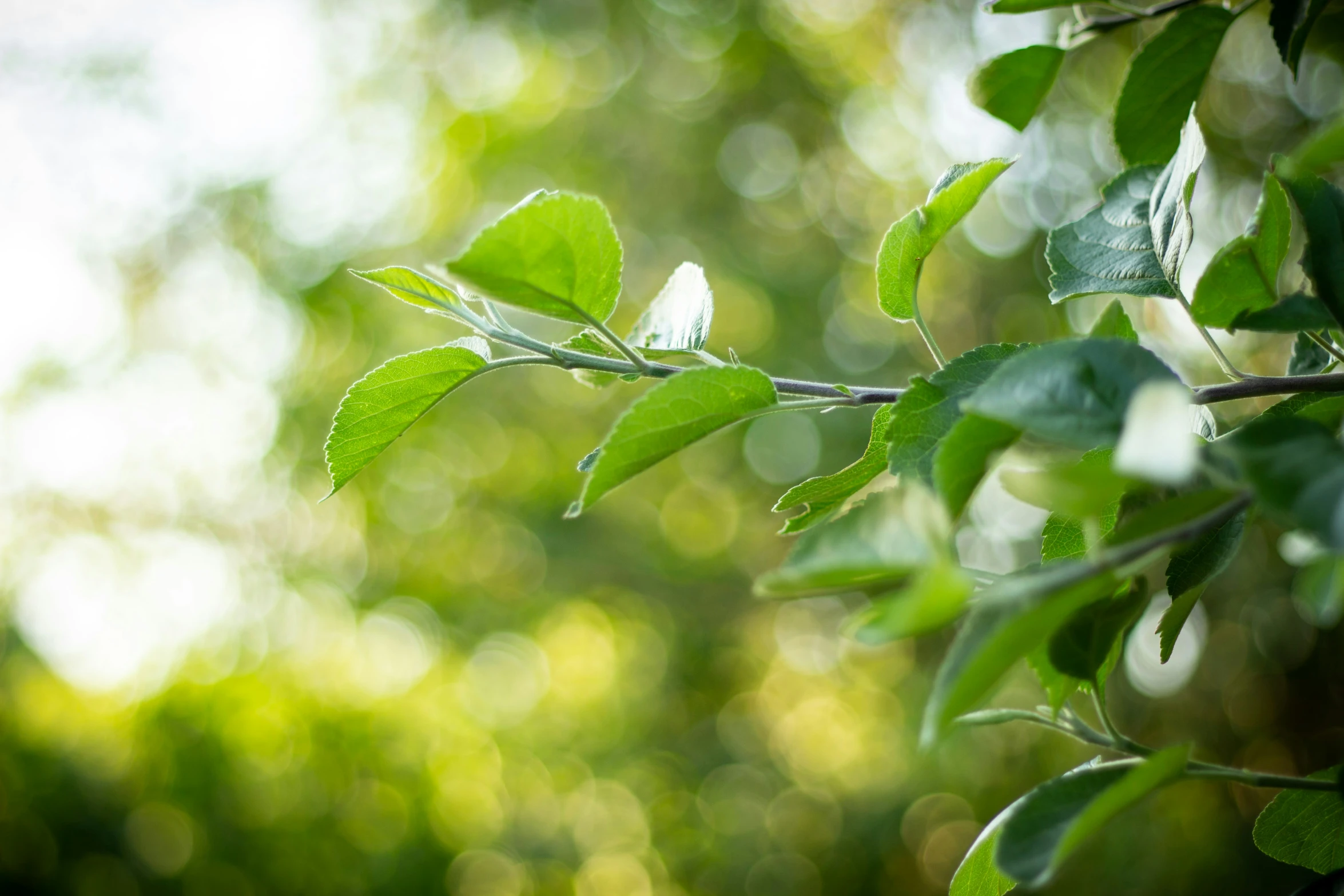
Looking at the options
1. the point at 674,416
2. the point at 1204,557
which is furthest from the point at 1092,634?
the point at 674,416

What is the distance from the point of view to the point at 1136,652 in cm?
222

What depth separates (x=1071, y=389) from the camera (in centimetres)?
24

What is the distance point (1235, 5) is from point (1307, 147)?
0.30 metres

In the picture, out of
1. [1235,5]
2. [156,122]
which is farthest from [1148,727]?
[156,122]

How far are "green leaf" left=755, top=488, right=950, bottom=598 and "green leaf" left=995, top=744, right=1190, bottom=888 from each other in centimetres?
9

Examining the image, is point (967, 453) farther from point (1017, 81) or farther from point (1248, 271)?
point (1017, 81)

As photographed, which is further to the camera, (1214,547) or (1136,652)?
(1136,652)

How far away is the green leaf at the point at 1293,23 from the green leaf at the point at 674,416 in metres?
0.32

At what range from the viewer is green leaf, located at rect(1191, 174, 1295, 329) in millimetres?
294

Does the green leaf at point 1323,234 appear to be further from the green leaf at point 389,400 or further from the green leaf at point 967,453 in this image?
the green leaf at point 389,400

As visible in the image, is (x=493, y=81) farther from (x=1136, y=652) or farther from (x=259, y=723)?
(x=1136, y=652)

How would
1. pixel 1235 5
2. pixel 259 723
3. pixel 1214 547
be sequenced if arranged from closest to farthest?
pixel 1214 547 → pixel 1235 5 → pixel 259 723

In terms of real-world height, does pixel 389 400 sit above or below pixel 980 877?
above

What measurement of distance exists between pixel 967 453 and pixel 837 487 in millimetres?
117
